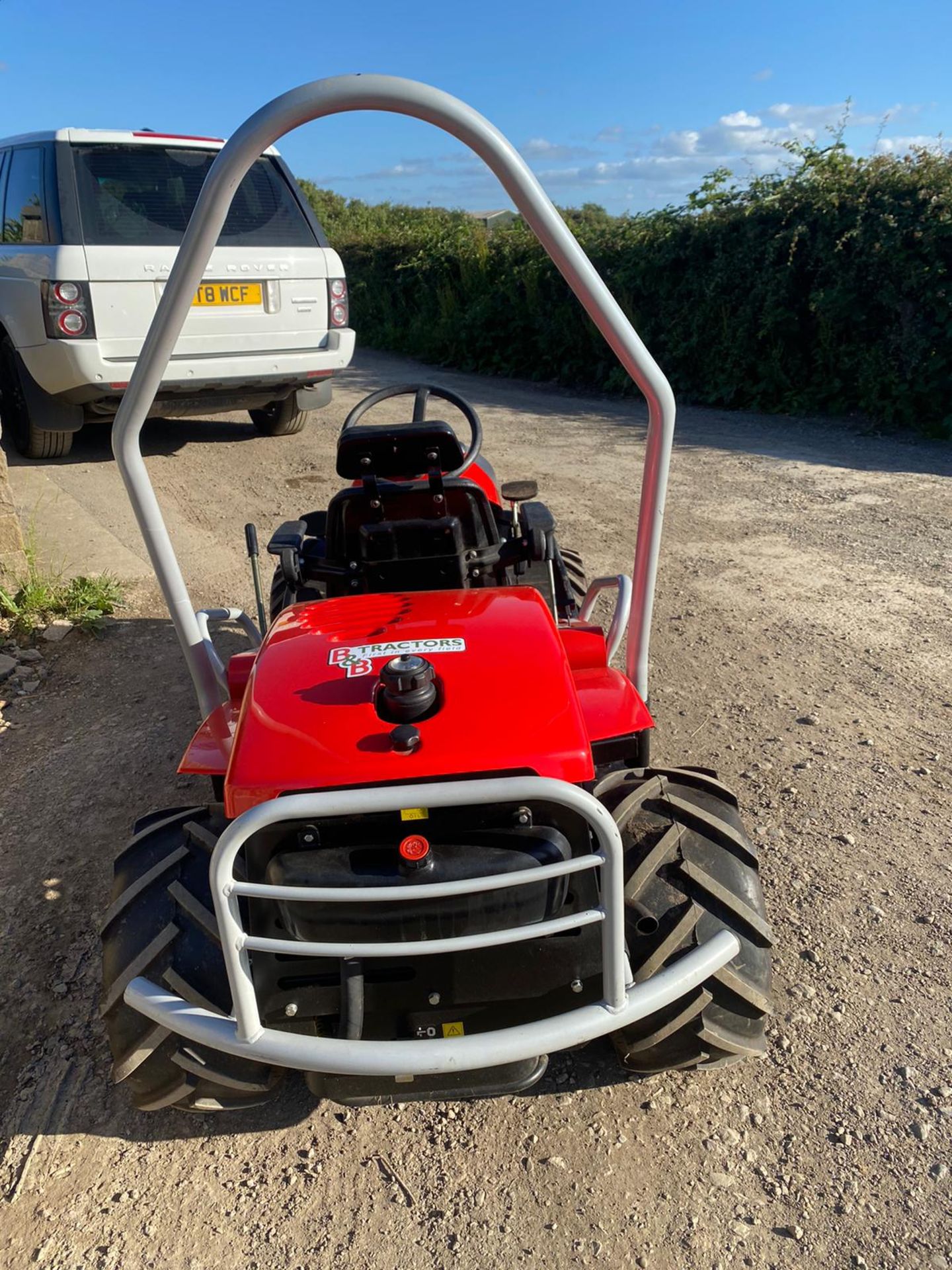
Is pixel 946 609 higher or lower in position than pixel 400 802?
lower

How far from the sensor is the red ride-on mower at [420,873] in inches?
68.7

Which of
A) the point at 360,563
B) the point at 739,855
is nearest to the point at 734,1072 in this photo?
the point at 739,855

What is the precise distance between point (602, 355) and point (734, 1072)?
9.96m

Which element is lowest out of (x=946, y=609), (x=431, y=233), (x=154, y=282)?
(x=946, y=609)

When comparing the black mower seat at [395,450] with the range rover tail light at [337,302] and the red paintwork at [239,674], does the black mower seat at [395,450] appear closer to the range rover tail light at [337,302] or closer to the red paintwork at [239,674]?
the red paintwork at [239,674]

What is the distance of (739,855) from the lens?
2.19m

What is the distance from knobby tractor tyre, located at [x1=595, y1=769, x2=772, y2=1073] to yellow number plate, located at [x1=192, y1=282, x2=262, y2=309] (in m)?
5.48

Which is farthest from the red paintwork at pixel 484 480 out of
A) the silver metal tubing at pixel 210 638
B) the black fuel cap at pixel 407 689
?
the black fuel cap at pixel 407 689

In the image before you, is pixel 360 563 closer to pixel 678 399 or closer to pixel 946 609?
pixel 946 609

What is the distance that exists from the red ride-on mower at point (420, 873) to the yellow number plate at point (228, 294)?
446 cm

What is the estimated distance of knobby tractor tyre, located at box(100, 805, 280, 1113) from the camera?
2.01 meters

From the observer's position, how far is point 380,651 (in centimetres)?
227

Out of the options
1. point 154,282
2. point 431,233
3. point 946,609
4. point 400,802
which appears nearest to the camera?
point 400,802

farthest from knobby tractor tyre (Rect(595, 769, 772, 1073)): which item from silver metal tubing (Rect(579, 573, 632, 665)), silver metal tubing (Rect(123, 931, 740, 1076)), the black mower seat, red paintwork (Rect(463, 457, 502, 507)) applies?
red paintwork (Rect(463, 457, 502, 507))
